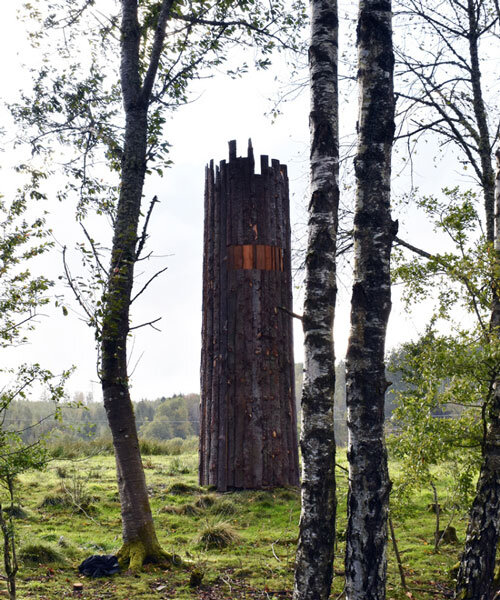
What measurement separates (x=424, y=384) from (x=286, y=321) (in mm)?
5405

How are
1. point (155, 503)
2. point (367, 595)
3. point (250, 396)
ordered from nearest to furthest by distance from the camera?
point (367, 595) → point (155, 503) → point (250, 396)

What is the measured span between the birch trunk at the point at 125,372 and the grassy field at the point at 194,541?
431 mm

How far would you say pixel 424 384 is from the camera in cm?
605

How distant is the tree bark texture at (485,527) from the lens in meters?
5.59

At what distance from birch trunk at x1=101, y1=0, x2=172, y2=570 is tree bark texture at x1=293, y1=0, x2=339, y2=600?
2.58m

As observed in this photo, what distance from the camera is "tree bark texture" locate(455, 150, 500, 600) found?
559 centimetres

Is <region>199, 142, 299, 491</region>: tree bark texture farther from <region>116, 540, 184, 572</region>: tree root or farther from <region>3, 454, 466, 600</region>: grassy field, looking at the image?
<region>116, 540, 184, 572</region>: tree root

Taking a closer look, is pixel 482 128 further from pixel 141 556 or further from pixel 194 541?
pixel 141 556

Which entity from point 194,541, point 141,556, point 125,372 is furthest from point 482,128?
point 141,556

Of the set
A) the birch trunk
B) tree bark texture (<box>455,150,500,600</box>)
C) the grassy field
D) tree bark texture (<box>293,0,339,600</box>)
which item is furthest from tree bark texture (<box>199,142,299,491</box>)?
tree bark texture (<box>293,0,339,600</box>)

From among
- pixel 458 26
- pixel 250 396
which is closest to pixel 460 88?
pixel 458 26

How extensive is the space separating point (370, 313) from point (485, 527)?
264cm

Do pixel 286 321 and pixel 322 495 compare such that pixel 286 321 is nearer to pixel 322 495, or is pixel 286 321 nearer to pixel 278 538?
pixel 278 538

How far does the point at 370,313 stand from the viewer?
4922 mm
